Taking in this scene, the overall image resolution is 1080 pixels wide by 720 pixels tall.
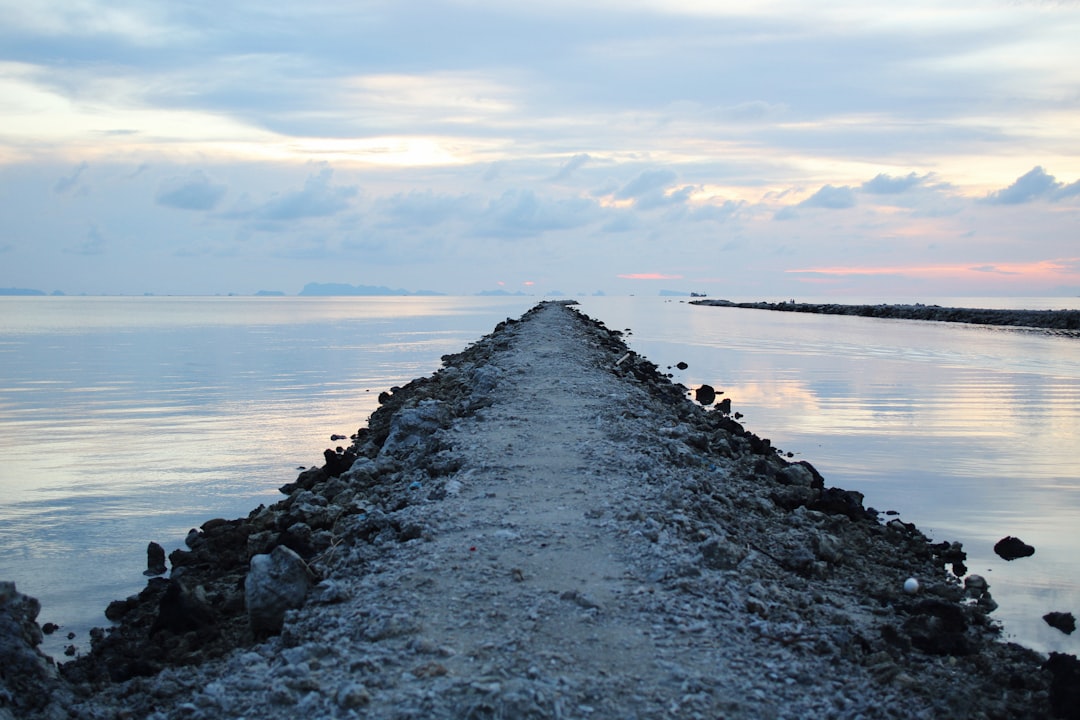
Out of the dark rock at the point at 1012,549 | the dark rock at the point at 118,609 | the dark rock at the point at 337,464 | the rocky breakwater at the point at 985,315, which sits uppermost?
the rocky breakwater at the point at 985,315

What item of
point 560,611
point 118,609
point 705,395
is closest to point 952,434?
point 705,395

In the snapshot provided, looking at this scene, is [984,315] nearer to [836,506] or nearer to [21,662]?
[836,506]

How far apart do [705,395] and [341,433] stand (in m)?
9.30

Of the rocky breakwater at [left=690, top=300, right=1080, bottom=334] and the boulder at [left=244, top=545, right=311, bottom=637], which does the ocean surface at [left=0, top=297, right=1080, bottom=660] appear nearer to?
the boulder at [left=244, top=545, right=311, bottom=637]

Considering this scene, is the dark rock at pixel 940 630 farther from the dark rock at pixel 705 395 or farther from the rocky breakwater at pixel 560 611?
the dark rock at pixel 705 395

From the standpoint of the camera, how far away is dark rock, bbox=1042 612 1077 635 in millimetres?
7125

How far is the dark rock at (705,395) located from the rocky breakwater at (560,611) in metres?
11.7

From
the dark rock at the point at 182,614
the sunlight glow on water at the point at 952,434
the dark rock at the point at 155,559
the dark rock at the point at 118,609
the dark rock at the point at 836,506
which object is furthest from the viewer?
the dark rock at the point at 836,506

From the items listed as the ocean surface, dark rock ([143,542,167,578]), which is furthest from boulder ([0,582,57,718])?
dark rock ([143,542,167,578])

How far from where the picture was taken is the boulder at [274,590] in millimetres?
6056

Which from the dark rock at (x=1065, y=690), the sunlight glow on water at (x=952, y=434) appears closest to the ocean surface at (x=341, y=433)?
the sunlight glow on water at (x=952, y=434)

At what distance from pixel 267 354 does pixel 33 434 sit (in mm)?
20890

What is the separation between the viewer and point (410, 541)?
7219mm

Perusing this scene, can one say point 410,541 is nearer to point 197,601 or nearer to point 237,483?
point 197,601
